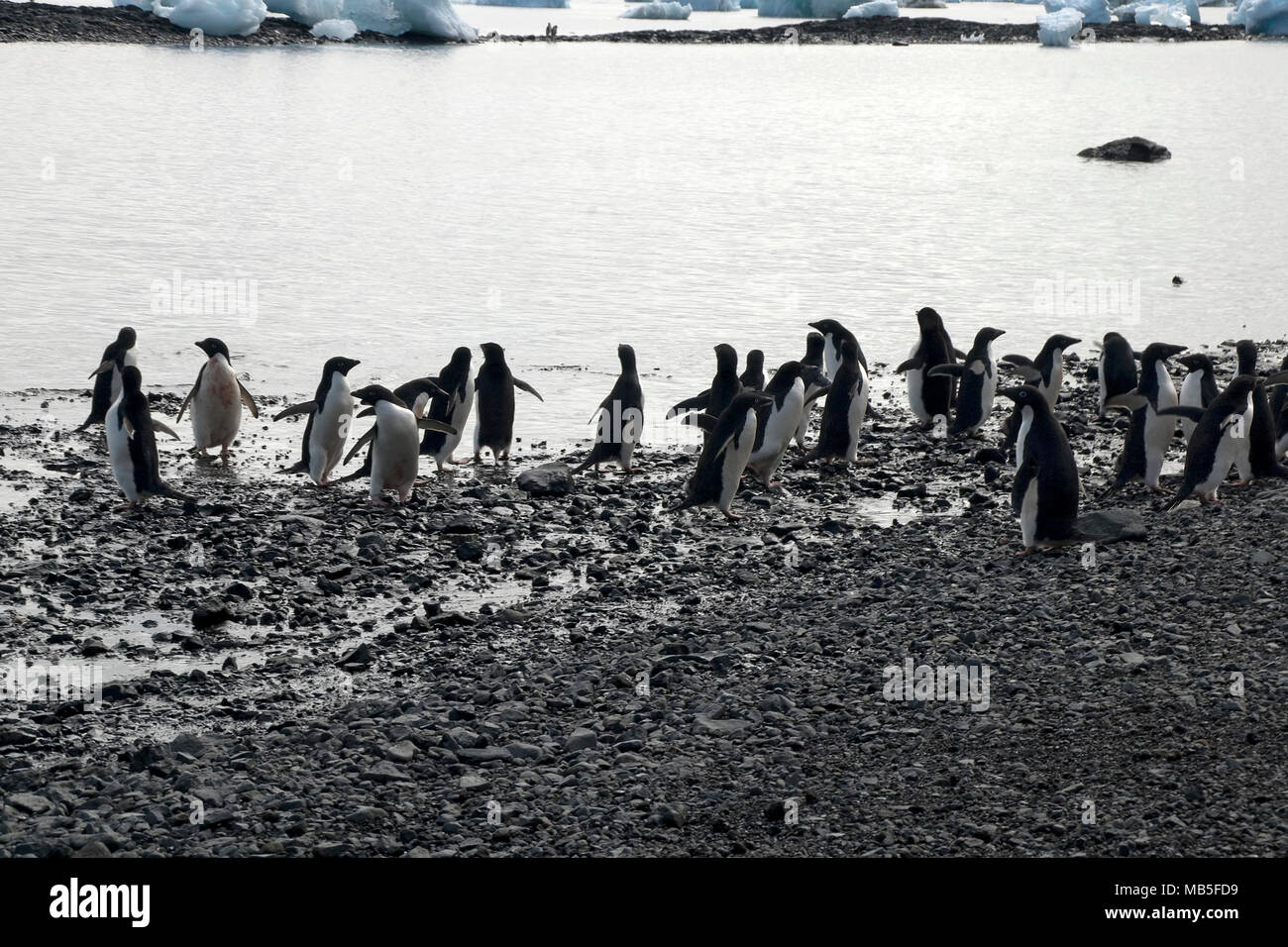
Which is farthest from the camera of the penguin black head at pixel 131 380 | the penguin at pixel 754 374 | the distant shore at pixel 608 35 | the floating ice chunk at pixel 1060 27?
the floating ice chunk at pixel 1060 27

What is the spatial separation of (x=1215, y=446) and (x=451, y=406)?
14.5 ft

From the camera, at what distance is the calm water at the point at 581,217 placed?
12594mm

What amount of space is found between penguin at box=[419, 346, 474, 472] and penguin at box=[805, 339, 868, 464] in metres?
2.16

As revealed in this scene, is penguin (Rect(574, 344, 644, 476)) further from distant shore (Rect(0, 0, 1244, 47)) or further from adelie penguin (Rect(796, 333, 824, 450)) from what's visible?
distant shore (Rect(0, 0, 1244, 47))

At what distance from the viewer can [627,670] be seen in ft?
17.4

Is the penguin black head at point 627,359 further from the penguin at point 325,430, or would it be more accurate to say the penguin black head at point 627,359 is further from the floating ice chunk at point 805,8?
the floating ice chunk at point 805,8

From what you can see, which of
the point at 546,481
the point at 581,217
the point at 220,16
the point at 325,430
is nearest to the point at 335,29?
the point at 220,16

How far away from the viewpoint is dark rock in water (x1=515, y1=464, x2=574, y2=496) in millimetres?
7883

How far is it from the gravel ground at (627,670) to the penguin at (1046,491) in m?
0.14

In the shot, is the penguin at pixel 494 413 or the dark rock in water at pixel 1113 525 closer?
the dark rock in water at pixel 1113 525

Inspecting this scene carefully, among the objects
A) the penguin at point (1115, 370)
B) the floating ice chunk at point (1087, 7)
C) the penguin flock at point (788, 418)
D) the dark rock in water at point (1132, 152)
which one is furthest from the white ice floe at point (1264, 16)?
the penguin flock at point (788, 418)

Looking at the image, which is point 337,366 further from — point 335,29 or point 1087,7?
Answer: point 1087,7

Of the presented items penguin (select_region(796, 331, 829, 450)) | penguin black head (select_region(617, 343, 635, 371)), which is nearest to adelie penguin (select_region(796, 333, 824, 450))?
penguin (select_region(796, 331, 829, 450))
